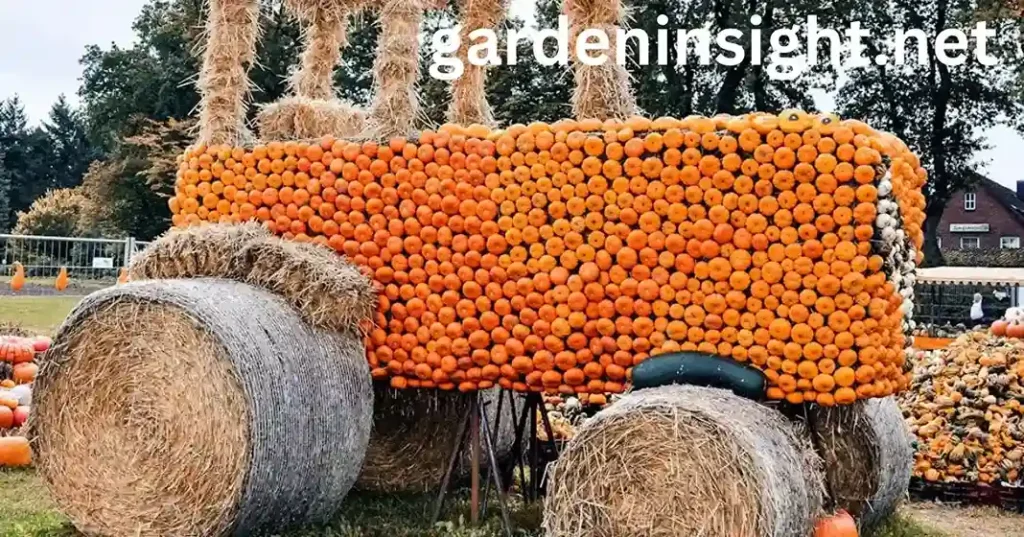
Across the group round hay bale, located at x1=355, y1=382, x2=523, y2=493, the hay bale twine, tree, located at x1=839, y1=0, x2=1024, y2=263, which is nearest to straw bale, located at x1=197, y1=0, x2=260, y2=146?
round hay bale, located at x1=355, y1=382, x2=523, y2=493

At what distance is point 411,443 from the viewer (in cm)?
758

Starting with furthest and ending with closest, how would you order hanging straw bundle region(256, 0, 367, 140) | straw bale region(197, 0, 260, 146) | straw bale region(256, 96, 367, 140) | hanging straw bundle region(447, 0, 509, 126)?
hanging straw bundle region(256, 0, 367, 140) → straw bale region(256, 96, 367, 140) → straw bale region(197, 0, 260, 146) → hanging straw bundle region(447, 0, 509, 126)

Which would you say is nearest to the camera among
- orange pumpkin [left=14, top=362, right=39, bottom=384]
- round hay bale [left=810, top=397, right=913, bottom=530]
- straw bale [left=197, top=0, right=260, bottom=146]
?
round hay bale [left=810, top=397, right=913, bottom=530]

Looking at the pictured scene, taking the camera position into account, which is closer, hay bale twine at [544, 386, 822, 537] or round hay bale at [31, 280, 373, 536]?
hay bale twine at [544, 386, 822, 537]

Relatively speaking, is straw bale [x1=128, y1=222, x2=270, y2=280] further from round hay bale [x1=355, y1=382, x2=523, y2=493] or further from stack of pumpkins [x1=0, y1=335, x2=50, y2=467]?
round hay bale [x1=355, y1=382, x2=523, y2=493]

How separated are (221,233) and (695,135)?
2.85 meters

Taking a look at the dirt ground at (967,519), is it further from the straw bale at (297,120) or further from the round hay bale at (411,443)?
the straw bale at (297,120)

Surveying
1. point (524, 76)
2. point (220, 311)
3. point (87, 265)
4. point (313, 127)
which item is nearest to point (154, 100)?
point (524, 76)

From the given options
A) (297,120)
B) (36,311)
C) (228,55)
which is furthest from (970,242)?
(228,55)

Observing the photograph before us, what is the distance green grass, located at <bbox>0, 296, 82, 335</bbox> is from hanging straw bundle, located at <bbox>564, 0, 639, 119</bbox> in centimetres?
960

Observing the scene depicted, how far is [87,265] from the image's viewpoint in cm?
2036

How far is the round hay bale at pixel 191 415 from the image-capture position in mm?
5105

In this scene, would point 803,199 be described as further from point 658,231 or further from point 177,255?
point 177,255

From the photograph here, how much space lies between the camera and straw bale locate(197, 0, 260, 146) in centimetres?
742
